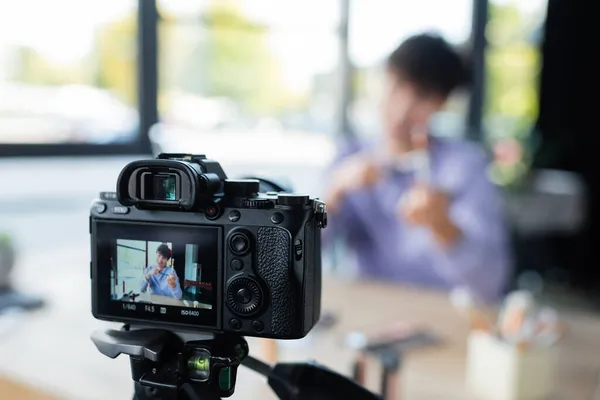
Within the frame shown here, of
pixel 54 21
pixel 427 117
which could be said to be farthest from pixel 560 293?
pixel 54 21

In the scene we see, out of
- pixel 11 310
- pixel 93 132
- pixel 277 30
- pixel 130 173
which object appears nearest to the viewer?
pixel 130 173

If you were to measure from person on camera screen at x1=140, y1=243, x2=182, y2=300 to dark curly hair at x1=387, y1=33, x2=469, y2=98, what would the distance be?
1.16 meters

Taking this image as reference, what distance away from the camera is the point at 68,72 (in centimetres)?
188

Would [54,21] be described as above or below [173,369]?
above

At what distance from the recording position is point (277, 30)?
259 cm

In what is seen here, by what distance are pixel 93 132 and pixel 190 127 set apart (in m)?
0.31

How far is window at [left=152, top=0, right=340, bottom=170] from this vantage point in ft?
7.47

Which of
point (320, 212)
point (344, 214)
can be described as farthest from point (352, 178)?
point (320, 212)

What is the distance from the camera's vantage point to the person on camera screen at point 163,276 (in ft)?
1.84

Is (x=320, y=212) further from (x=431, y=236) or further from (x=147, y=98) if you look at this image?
(x=147, y=98)

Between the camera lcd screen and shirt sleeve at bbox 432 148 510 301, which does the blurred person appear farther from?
the camera lcd screen

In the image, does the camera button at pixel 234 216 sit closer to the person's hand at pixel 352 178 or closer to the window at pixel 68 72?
the person's hand at pixel 352 178

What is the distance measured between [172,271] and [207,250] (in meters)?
0.03

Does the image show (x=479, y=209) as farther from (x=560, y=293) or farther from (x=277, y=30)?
(x=560, y=293)
